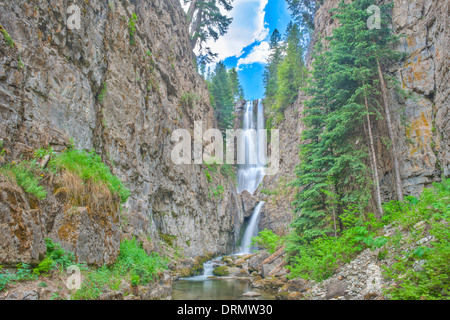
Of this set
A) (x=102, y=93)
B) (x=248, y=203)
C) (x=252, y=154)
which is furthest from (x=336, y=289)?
(x=252, y=154)

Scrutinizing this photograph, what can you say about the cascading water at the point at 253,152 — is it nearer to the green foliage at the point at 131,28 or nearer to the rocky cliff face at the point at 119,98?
the rocky cliff face at the point at 119,98

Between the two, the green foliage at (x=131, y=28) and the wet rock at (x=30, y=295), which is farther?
the green foliage at (x=131, y=28)

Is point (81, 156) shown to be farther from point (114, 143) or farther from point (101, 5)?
point (101, 5)

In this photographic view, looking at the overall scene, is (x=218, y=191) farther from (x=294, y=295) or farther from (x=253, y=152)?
(x=294, y=295)

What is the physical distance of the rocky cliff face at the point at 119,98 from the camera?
602 centimetres

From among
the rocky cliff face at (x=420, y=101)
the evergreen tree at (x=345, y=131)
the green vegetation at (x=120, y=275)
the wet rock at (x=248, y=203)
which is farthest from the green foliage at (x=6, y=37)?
the wet rock at (x=248, y=203)

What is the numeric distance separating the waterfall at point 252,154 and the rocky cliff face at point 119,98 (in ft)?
43.3

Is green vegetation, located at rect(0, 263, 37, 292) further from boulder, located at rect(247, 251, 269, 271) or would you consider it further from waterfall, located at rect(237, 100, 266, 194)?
waterfall, located at rect(237, 100, 266, 194)

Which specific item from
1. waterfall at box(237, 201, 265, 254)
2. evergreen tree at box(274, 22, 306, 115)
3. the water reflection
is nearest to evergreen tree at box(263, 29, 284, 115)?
evergreen tree at box(274, 22, 306, 115)

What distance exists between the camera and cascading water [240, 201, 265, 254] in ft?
94.6

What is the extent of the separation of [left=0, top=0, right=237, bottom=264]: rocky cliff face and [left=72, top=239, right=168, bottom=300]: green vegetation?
1.26m

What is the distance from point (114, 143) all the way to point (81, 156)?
12.8 feet

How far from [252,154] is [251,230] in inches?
518

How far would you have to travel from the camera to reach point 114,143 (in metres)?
10.9
